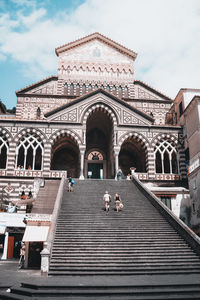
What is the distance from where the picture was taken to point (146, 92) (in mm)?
38688

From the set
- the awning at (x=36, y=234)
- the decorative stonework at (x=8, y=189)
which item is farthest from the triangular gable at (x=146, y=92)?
the awning at (x=36, y=234)

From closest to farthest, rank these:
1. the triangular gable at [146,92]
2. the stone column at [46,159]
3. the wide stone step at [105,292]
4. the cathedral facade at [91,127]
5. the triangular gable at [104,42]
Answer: the wide stone step at [105,292] < the stone column at [46,159] < the cathedral facade at [91,127] < the triangular gable at [146,92] < the triangular gable at [104,42]

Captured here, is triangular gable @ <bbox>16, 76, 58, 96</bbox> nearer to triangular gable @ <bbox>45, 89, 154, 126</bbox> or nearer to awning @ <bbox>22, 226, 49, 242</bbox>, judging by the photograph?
triangular gable @ <bbox>45, 89, 154, 126</bbox>

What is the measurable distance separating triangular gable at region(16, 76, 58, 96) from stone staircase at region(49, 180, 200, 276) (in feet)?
70.1

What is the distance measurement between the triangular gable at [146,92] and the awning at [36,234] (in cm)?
2684

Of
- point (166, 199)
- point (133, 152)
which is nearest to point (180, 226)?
point (166, 199)

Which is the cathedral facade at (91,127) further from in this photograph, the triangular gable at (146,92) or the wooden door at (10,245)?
the wooden door at (10,245)

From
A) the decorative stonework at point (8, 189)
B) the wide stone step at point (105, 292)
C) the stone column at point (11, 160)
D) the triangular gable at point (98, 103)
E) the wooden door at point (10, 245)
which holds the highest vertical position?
the triangular gable at point (98, 103)

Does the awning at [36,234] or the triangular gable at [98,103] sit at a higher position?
the triangular gable at [98,103]

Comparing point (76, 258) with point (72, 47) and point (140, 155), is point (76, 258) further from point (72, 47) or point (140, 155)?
point (72, 47)

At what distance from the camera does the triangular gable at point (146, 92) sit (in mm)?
38312

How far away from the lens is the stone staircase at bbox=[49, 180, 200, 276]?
12500 millimetres

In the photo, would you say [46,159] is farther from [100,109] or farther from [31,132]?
[100,109]

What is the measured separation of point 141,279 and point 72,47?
115 feet
